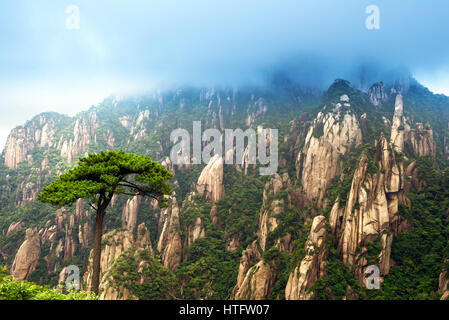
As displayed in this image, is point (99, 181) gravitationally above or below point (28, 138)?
below

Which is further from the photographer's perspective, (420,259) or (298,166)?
(298,166)

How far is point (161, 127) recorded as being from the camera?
84188 millimetres

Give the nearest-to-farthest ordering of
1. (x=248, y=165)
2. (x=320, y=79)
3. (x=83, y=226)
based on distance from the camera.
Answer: (x=83, y=226) → (x=248, y=165) → (x=320, y=79)

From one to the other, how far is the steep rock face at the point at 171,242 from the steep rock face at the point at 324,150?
84.9 ft

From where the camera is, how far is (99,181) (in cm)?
1145

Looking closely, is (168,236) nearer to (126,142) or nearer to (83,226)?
(83,226)

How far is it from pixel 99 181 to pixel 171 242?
4081 cm

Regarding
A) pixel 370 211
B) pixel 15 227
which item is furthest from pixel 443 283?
pixel 15 227

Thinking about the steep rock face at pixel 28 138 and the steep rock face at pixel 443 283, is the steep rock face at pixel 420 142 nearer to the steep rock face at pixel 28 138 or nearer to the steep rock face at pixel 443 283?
the steep rock face at pixel 443 283

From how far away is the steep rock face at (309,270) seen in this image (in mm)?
27312

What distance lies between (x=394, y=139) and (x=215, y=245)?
3633cm

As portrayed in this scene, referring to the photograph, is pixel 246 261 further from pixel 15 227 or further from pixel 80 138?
pixel 80 138
